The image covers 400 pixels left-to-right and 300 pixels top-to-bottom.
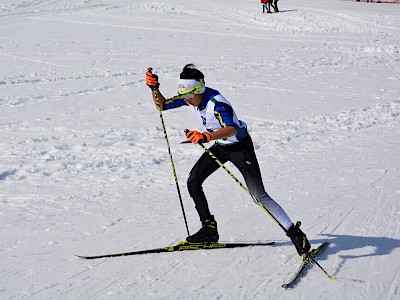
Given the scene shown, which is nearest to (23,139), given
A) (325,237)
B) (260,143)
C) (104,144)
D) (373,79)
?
(104,144)

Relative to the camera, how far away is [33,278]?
14.7ft

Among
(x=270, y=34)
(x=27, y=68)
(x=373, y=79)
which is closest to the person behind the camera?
(x=373, y=79)

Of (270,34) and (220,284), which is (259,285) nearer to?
(220,284)

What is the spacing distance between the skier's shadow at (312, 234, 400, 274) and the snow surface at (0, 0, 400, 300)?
2cm

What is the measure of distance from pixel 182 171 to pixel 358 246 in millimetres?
3113

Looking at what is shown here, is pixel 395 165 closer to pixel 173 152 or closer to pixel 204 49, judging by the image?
pixel 173 152

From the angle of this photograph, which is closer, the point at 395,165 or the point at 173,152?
the point at 395,165

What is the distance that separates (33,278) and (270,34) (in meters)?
19.9

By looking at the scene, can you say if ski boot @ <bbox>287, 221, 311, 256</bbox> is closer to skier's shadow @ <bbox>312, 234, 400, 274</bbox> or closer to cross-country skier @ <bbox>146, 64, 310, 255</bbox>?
cross-country skier @ <bbox>146, 64, 310, 255</bbox>

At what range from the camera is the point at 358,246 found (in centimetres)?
521

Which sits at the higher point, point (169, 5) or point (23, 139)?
point (169, 5)

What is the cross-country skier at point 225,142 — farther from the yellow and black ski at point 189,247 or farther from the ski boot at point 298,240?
the yellow and black ski at point 189,247

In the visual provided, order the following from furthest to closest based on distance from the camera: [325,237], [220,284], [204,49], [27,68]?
[204,49] → [27,68] → [325,237] → [220,284]

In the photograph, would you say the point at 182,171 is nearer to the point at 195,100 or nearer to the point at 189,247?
the point at 189,247
